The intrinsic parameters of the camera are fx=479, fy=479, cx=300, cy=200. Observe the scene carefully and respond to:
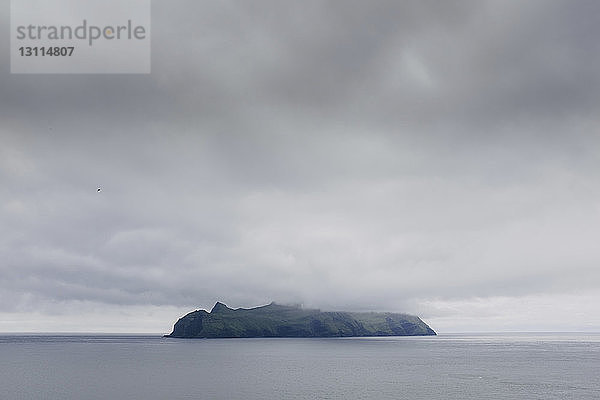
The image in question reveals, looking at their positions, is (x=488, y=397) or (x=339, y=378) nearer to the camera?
(x=488, y=397)

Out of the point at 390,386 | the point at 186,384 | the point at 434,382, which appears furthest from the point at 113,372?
the point at 434,382

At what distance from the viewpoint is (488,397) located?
128625 millimetres

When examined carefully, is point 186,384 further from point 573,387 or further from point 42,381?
point 573,387

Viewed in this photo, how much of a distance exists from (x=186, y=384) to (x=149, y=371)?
51089mm

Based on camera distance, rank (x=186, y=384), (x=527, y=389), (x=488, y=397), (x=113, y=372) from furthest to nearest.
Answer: (x=113, y=372) → (x=186, y=384) → (x=527, y=389) → (x=488, y=397)

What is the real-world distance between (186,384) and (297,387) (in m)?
37.2

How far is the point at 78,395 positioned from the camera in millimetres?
133125

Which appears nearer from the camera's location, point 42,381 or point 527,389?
point 527,389

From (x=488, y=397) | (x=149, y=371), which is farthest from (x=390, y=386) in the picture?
(x=149, y=371)

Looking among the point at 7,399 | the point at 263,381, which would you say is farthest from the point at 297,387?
the point at 7,399

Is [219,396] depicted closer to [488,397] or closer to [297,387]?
[297,387]

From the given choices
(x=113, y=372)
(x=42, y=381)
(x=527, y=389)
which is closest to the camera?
(x=527, y=389)

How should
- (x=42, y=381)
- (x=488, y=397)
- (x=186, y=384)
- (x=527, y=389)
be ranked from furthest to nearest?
(x=42, y=381) < (x=186, y=384) < (x=527, y=389) < (x=488, y=397)

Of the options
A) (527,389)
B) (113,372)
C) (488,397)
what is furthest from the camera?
(113,372)
